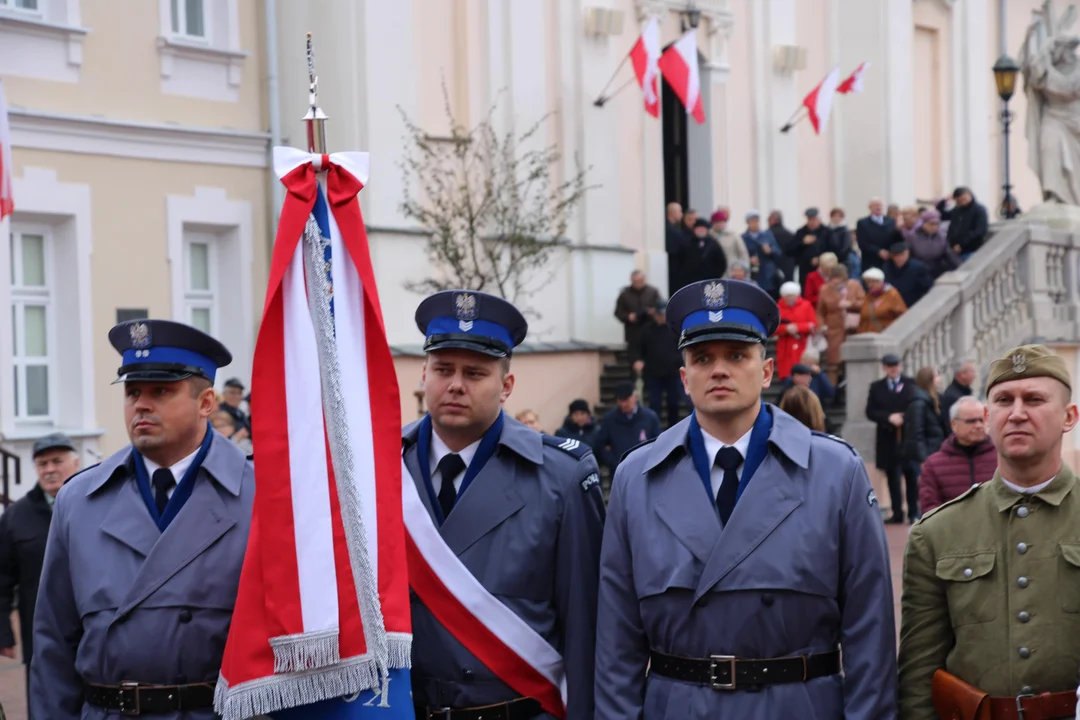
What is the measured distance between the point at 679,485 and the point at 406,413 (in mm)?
12908

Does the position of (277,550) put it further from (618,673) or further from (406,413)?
(406,413)

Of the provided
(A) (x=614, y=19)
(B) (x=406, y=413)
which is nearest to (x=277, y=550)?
(B) (x=406, y=413)

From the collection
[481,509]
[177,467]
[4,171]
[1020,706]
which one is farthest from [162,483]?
[4,171]

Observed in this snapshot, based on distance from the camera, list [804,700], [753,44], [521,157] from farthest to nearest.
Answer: [753,44]
[521,157]
[804,700]

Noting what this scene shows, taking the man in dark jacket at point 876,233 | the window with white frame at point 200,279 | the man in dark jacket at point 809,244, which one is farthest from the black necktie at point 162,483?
the man in dark jacket at point 876,233

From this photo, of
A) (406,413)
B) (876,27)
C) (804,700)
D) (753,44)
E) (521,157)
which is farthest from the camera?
(876,27)

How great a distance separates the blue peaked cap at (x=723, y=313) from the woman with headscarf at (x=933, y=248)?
1681cm

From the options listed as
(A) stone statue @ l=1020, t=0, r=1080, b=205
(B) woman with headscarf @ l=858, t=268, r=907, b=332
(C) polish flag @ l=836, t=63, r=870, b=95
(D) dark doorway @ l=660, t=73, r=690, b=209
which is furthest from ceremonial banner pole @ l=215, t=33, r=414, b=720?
(C) polish flag @ l=836, t=63, r=870, b=95

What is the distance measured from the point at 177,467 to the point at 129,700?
28.7 inches

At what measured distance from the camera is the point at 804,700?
468cm

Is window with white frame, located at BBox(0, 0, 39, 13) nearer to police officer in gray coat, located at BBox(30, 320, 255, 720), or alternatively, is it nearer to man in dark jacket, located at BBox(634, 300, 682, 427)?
man in dark jacket, located at BBox(634, 300, 682, 427)

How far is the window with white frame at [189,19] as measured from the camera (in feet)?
58.6

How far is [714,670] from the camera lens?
472cm

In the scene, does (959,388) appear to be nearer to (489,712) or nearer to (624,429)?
(624,429)
